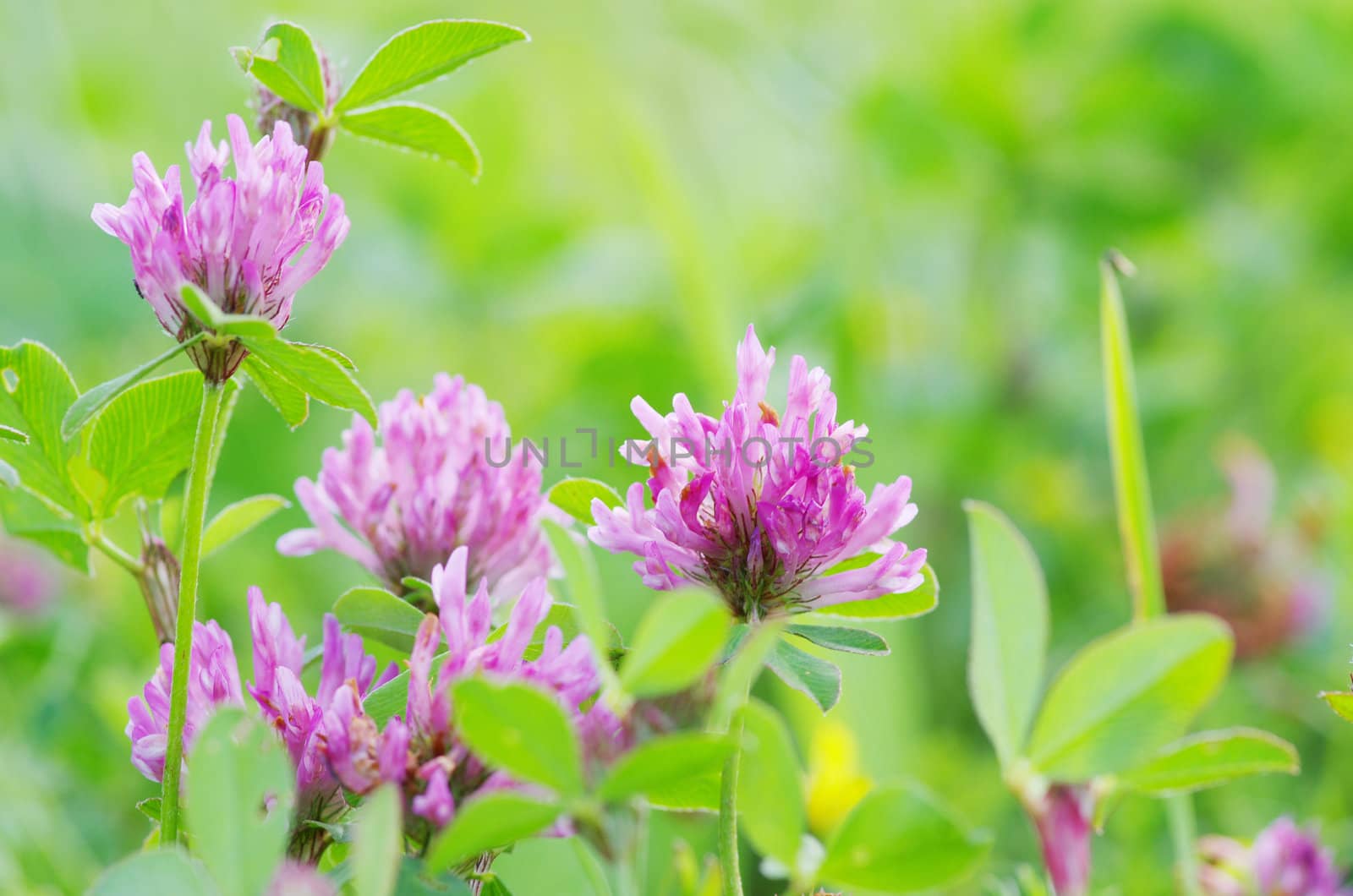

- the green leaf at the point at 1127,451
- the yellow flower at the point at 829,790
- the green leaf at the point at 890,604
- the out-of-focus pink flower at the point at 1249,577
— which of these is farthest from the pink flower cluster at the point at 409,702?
the out-of-focus pink flower at the point at 1249,577

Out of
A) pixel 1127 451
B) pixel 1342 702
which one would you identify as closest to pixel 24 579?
pixel 1127 451

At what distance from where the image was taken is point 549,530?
0.97 ft

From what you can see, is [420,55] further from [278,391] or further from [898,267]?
[898,267]

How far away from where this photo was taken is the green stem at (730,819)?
12.3 inches

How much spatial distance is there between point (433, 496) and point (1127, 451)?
27 centimetres

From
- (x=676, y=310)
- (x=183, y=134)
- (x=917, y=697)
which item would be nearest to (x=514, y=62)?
(x=183, y=134)

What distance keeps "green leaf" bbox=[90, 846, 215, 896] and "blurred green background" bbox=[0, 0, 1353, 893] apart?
0.79 meters

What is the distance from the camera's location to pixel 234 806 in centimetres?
28

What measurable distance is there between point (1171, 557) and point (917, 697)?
0.25 m

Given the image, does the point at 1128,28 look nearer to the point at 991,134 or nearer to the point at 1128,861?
the point at 991,134

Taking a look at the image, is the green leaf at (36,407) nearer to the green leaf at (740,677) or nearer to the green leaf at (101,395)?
the green leaf at (101,395)

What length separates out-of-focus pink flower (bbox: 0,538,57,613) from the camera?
107cm

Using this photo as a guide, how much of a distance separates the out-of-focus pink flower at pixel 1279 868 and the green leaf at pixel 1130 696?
0.57 feet

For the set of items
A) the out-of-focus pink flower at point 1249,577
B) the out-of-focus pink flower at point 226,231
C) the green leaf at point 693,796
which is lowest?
the green leaf at point 693,796
